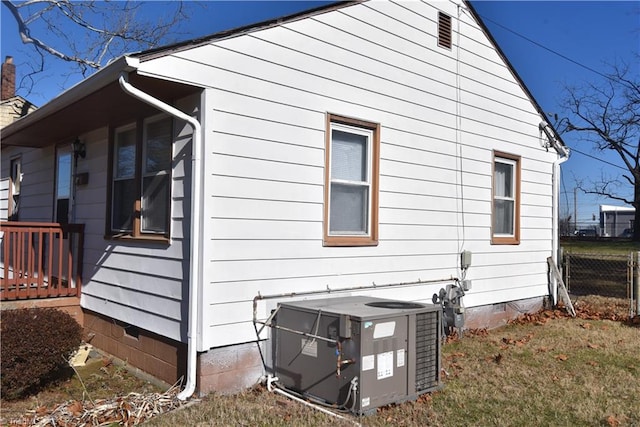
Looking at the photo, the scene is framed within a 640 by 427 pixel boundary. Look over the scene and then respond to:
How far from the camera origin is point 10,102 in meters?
12.7

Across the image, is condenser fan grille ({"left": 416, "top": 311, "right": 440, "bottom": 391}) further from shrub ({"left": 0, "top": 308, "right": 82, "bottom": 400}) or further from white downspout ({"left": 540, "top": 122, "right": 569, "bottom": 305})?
white downspout ({"left": 540, "top": 122, "right": 569, "bottom": 305})

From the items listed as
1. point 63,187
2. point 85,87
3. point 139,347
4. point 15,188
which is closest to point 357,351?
point 139,347

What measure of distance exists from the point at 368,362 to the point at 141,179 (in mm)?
3275

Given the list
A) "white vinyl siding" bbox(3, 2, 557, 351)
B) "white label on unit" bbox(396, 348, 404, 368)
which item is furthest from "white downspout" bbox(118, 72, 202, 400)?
"white label on unit" bbox(396, 348, 404, 368)

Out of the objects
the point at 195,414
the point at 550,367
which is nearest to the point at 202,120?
the point at 195,414

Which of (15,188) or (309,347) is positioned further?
(15,188)

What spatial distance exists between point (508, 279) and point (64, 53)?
48.3 feet

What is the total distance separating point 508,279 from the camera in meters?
8.63

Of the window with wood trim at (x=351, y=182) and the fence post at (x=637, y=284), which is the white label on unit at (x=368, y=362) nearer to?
the window with wood trim at (x=351, y=182)

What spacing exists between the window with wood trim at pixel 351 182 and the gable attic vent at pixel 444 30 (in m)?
2.10

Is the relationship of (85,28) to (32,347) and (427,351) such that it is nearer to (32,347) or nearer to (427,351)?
(32,347)

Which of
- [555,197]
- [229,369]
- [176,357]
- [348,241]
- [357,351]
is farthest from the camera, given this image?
[555,197]

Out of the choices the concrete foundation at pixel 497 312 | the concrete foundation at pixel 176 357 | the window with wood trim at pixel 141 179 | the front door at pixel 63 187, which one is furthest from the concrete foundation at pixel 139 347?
the concrete foundation at pixel 497 312

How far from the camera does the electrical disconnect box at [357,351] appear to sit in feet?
14.5
